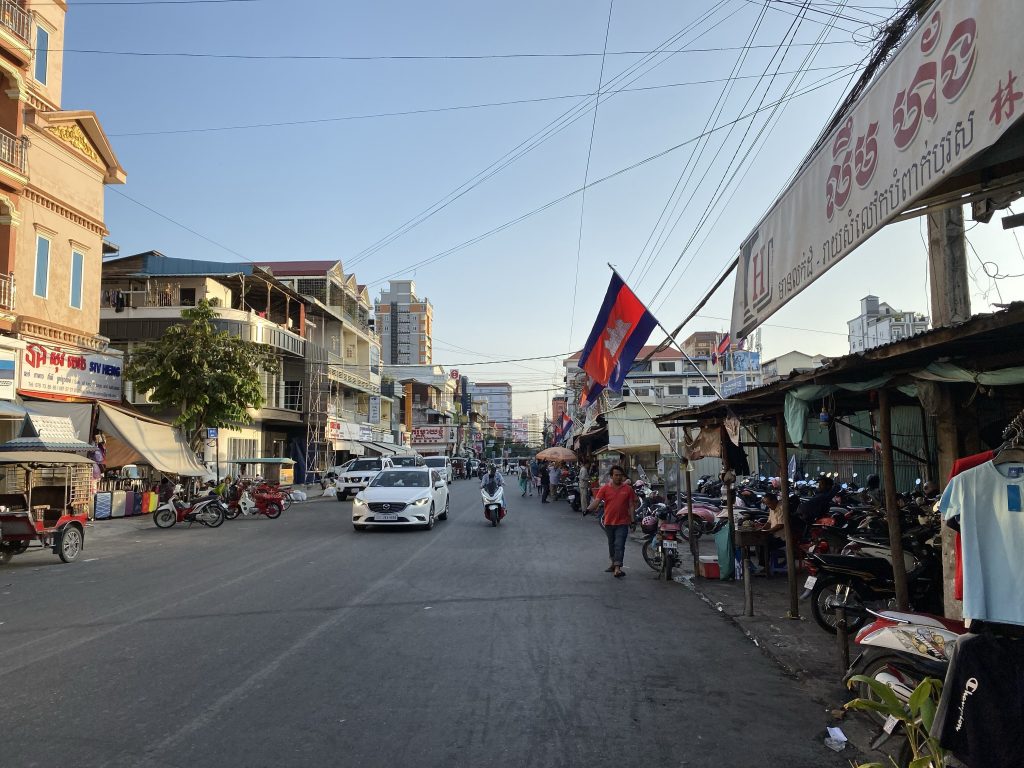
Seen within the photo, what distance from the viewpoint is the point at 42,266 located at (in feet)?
66.8

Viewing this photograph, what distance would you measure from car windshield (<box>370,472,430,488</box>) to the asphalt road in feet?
24.3

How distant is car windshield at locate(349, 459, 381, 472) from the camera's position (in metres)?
33.4

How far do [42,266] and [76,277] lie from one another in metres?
1.53

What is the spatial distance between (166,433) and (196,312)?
15.6 ft

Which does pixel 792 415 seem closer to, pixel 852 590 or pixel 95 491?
pixel 852 590

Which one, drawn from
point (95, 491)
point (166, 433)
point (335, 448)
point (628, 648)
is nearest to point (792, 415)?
point (628, 648)

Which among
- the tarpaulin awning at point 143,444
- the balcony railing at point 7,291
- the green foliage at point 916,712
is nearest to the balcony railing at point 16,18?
the balcony railing at point 7,291

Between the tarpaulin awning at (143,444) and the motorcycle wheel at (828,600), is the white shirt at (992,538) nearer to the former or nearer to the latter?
the motorcycle wheel at (828,600)

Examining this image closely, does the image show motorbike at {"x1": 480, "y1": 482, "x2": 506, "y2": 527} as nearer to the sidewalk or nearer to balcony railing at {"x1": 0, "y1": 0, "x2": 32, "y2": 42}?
the sidewalk

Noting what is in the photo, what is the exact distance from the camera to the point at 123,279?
37375mm

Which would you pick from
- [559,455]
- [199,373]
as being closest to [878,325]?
[559,455]

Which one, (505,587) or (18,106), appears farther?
(18,106)

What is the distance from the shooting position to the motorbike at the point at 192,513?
66.0 ft

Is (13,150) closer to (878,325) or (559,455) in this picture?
(559,455)
